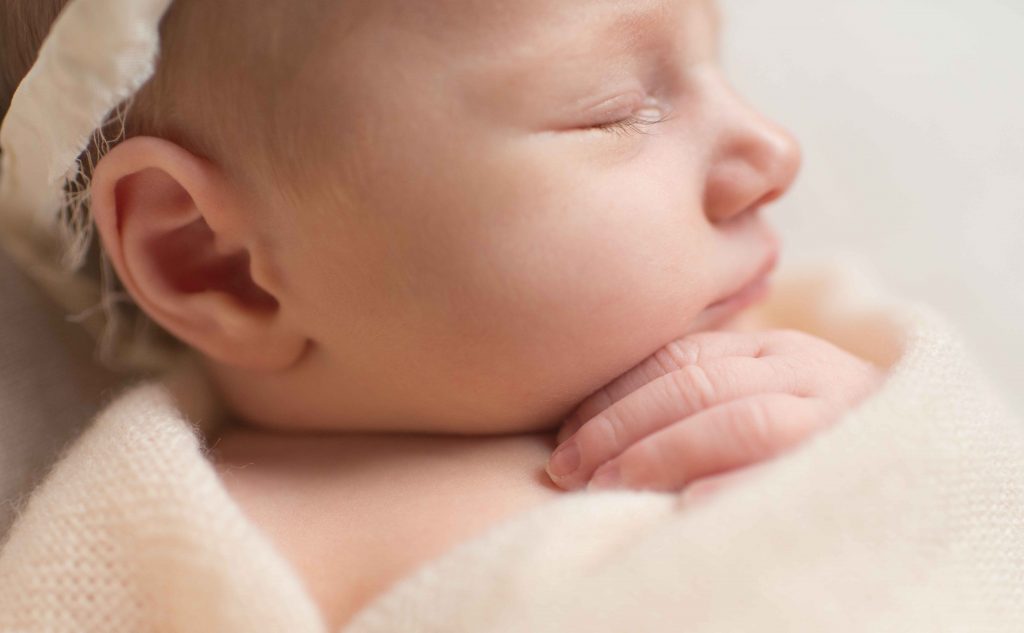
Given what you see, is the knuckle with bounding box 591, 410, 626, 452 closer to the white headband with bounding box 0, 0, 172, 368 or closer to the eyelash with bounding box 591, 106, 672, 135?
the eyelash with bounding box 591, 106, 672, 135

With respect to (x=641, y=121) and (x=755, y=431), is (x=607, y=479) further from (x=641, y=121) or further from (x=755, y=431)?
(x=641, y=121)

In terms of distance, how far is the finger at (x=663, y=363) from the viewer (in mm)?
1045

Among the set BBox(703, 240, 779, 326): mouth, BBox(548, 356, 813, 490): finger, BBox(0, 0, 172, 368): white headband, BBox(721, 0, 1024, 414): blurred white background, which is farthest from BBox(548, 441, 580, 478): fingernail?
BBox(721, 0, 1024, 414): blurred white background

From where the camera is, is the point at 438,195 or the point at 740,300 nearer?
the point at 438,195

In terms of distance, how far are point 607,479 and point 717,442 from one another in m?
0.10

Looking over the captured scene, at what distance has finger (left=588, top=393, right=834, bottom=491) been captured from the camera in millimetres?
906

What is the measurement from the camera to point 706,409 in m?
0.94

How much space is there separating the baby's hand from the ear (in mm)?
316

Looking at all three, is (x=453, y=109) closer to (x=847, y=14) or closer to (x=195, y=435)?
(x=195, y=435)

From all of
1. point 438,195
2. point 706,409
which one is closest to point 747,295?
point 706,409

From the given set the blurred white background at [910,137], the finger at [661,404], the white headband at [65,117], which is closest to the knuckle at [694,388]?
the finger at [661,404]

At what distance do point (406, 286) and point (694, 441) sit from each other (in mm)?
292

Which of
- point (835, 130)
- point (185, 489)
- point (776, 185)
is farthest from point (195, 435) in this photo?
point (835, 130)

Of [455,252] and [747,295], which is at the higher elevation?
[455,252]
